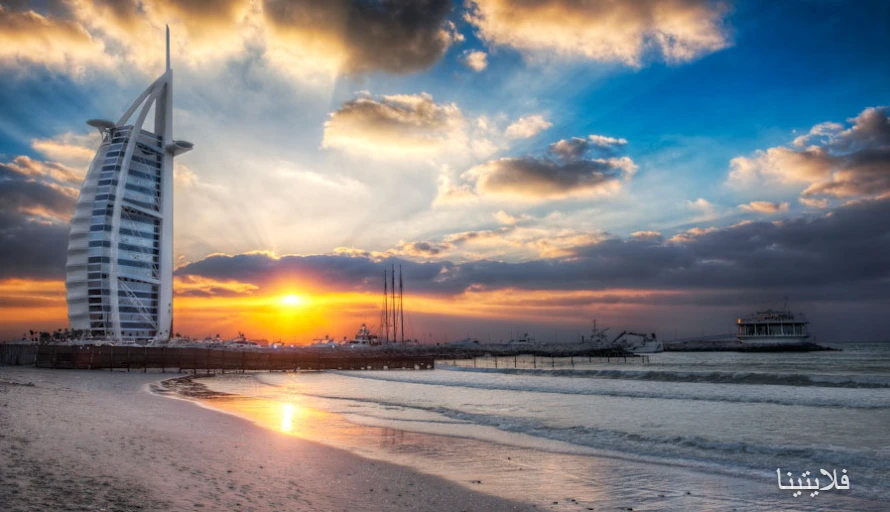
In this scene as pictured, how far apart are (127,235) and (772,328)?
474 ft

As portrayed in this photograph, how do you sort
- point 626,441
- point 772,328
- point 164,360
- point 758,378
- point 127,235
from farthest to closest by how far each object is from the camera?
point 772,328 < point 127,235 < point 164,360 < point 758,378 < point 626,441

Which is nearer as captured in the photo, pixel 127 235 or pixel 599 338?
pixel 127 235

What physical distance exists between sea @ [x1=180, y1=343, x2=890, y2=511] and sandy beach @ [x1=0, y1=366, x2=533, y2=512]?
1.31 metres

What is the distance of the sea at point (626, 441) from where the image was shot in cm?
1016

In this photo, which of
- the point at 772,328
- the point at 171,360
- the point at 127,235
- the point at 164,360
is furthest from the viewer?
the point at 772,328

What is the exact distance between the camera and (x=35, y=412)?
1552 centimetres

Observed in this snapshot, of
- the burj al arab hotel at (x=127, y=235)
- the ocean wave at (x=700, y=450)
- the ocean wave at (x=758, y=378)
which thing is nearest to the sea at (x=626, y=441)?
the ocean wave at (x=700, y=450)

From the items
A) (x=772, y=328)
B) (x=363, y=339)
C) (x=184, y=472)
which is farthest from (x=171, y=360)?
(x=772, y=328)

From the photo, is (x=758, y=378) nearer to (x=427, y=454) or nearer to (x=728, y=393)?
(x=728, y=393)

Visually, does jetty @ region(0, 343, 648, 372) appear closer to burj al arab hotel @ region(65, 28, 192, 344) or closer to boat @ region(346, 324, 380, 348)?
burj al arab hotel @ region(65, 28, 192, 344)

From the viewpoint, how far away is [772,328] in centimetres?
13575

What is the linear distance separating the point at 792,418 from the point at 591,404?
8.95 m

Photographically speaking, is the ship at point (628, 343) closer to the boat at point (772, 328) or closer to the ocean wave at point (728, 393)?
the boat at point (772, 328)

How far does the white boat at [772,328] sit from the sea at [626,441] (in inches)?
4457
